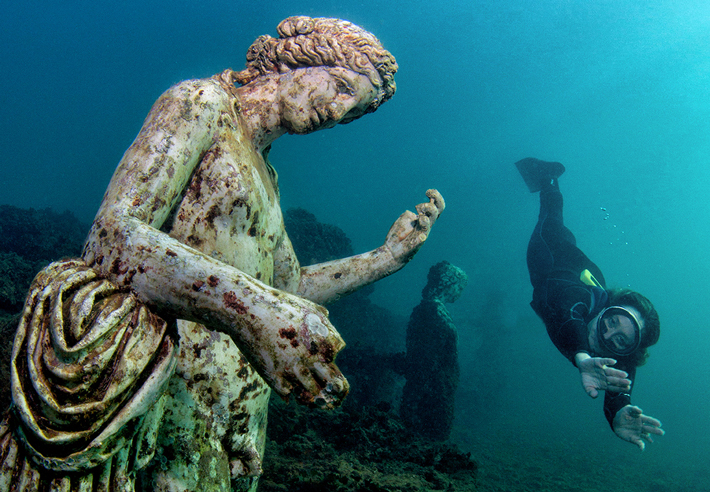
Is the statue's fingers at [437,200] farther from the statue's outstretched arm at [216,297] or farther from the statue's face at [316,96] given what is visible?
the statue's outstretched arm at [216,297]

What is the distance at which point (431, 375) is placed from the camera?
899 cm

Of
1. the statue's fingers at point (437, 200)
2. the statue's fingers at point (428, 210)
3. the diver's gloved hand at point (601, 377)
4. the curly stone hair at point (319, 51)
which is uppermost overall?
the curly stone hair at point (319, 51)

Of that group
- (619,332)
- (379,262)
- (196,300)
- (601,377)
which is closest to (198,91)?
(196,300)

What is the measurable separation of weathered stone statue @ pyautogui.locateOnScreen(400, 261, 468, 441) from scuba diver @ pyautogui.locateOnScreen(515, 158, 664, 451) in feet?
7.95

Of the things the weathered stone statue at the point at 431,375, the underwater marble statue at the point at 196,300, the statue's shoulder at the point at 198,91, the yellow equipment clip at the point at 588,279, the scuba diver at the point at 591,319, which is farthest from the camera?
the weathered stone statue at the point at 431,375

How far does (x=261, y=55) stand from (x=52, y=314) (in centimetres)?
144

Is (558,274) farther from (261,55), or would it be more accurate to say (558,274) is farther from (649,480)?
(649,480)

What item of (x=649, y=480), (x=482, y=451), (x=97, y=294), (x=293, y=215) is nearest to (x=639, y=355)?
(x=97, y=294)

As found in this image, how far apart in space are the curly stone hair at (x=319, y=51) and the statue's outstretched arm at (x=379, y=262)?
2.30ft

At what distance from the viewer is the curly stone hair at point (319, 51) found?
5.36 ft

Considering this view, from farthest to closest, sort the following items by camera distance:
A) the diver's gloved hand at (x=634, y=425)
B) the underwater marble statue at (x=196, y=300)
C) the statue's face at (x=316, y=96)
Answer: the diver's gloved hand at (x=634, y=425)
the statue's face at (x=316, y=96)
the underwater marble statue at (x=196, y=300)

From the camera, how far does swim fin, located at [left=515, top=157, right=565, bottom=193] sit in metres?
10.2

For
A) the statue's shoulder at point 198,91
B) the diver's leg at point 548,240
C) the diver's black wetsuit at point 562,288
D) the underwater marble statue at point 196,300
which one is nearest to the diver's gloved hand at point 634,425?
the diver's black wetsuit at point 562,288

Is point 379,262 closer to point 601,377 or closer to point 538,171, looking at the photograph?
point 601,377
